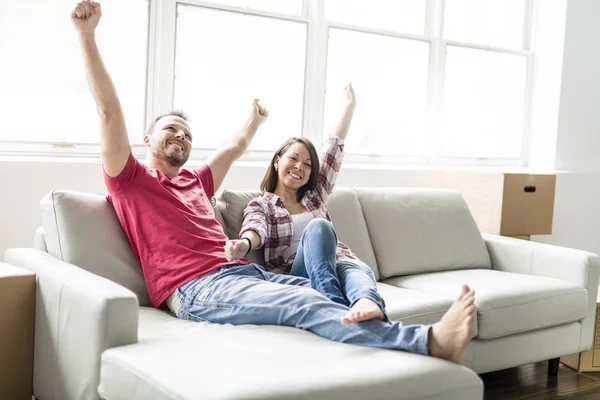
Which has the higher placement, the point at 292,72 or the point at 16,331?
the point at 292,72

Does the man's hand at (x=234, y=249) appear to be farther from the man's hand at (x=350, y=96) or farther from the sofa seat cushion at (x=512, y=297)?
the man's hand at (x=350, y=96)

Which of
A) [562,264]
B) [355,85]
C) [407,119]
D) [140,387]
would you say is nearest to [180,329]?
[140,387]

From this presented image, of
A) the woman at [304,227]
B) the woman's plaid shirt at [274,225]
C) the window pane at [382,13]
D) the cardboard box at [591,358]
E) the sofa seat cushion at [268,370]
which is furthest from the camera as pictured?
the window pane at [382,13]

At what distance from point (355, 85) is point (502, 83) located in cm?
135

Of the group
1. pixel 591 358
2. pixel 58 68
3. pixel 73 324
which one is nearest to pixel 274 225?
pixel 73 324

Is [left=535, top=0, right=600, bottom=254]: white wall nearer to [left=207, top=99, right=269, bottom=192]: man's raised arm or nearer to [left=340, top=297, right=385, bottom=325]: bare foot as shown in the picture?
[left=207, top=99, right=269, bottom=192]: man's raised arm

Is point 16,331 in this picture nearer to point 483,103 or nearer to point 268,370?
point 268,370


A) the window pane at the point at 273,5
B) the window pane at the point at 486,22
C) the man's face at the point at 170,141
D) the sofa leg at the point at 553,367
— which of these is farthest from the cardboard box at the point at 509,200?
the man's face at the point at 170,141

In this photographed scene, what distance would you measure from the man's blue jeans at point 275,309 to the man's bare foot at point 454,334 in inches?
1.1

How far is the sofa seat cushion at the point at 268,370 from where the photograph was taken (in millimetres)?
1711

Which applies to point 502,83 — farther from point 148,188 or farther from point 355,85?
point 148,188

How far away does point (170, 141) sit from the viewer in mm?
2742

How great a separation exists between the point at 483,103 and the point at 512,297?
2.46 metres

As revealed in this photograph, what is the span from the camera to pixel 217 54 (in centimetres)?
382
